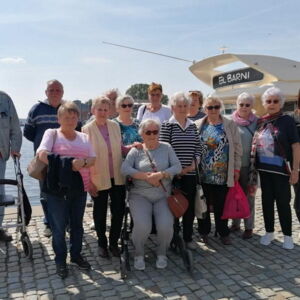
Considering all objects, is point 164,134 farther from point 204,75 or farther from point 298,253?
point 204,75

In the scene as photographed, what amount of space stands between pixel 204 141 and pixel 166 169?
0.80 meters

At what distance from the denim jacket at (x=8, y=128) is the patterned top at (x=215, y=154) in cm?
242

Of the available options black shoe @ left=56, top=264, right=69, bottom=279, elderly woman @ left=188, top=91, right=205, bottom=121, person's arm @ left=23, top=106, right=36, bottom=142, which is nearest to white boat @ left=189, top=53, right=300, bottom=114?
elderly woman @ left=188, top=91, right=205, bottom=121

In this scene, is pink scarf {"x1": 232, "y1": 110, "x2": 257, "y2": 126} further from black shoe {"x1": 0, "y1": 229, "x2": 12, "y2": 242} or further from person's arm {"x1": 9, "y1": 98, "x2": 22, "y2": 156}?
black shoe {"x1": 0, "y1": 229, "x2": 12, "y2": 242}

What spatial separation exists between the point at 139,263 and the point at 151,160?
1.12 meters

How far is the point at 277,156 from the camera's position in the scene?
4.28 metres

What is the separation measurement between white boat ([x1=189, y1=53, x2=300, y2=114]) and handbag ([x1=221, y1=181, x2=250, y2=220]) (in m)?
13.9

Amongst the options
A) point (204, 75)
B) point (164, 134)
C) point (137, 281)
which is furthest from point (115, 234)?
point (204, 75)

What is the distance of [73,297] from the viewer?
3.21 meters

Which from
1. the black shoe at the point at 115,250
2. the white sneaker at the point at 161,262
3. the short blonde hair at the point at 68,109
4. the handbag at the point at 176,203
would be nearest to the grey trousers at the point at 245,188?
the handbag at the point at 176,203

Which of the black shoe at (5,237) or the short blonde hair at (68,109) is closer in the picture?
the short blonde hair at (68,109)

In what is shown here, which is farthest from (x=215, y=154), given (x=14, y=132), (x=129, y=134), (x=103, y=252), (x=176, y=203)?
(x=14, y=132)

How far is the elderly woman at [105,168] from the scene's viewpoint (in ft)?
12.7

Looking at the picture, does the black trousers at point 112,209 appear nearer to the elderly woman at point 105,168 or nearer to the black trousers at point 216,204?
the elderly woman at point 105,168
